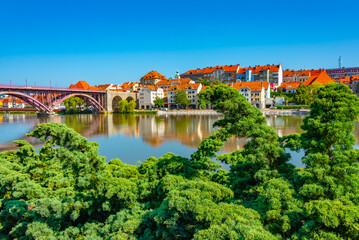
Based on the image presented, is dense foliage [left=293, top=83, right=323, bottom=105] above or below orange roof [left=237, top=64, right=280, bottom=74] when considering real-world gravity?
below

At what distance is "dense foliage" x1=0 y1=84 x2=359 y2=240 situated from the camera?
4988 mm

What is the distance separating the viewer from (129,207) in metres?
7.15

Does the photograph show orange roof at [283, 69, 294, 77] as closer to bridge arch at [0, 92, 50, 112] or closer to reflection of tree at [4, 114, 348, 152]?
reflection of tree at [4, 114, 348, 152]

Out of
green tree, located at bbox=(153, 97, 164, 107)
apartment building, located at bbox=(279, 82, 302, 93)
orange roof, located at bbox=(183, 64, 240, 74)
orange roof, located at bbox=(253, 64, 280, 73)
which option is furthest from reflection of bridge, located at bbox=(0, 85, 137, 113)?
apartment building, located at bbox=(279, 82, 302, 93)

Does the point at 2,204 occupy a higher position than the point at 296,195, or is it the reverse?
the point at 296,195

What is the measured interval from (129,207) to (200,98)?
3878 millimetres

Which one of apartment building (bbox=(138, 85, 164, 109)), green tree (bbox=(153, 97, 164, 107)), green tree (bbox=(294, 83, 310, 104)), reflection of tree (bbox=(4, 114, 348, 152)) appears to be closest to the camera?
reflection of tree (bbox=(4, 114, 348, 152))

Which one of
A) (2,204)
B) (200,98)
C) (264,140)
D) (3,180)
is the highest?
(200,98)

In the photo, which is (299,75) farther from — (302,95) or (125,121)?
(125,121)

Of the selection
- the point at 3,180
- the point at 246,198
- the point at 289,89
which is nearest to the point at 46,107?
the point at 3,180

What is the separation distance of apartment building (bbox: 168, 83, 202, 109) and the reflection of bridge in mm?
13264

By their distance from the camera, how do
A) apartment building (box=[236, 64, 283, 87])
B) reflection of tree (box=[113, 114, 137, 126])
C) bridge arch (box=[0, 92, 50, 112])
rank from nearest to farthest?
reflection of tree (box=[113, 114, 137, 126]), bridge arch (box=[0, 92, 50, 112]), apartment building (box=[236, 64, 283, 87])

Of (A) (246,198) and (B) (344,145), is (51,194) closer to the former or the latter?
(A) (246,198)

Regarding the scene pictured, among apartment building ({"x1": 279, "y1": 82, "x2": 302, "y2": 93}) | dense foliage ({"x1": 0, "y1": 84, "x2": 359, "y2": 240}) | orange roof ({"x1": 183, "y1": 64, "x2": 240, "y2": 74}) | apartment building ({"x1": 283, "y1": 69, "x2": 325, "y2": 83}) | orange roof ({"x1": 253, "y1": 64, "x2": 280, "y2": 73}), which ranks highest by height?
orange roof ({"x1": 183, "y1": 64, "x2": 240, "y2": 74})
